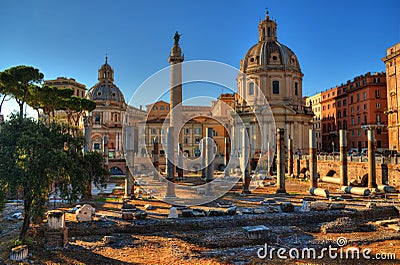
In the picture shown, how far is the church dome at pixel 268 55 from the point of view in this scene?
61250mm

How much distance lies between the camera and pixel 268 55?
6184cm

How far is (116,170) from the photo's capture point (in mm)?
52219

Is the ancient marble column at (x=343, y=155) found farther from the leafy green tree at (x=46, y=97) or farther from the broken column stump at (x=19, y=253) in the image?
the leafy green tree at (x=46, y=97)

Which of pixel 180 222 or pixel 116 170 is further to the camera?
pixel 116 170

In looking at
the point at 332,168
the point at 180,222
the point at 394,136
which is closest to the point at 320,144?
the point at 394,136

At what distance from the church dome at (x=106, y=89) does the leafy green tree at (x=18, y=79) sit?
4878cm

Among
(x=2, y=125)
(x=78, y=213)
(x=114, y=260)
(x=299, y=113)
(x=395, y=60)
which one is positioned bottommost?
(x=114, y=260)

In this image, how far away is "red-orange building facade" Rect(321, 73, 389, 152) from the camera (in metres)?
56.8

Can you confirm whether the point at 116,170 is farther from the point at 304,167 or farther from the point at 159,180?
the point at 304,167

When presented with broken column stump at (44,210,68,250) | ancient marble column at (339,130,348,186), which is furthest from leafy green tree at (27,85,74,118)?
ancient marble column at (339,130,348,186)

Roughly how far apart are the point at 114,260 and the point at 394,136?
140 feet

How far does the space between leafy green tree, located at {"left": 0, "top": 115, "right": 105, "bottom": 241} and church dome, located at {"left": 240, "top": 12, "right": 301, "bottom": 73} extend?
166 feet

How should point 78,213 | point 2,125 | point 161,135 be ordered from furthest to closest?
point 161,135 < point 78,213 < point 2,125

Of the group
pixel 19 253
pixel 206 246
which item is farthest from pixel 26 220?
pixel 206 246
